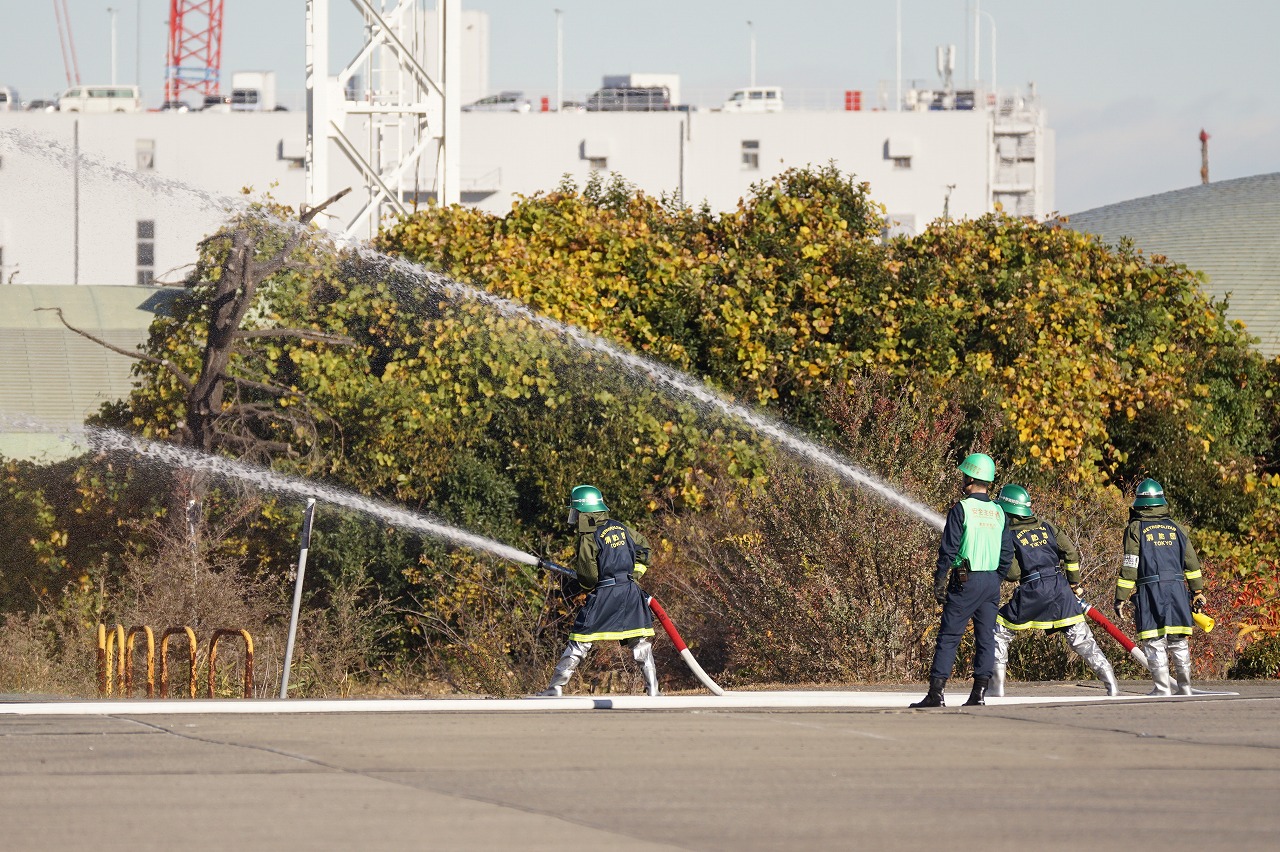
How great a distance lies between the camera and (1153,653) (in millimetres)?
13234

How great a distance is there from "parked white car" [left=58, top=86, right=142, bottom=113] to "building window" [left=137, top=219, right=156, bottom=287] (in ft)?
15.7

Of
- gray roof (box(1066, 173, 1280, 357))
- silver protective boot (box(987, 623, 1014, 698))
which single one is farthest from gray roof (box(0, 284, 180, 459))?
gray roof (box(1066, 173, 1280, 357))

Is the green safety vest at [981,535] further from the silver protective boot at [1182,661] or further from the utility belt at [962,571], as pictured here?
the silver protective boot at [1182,661]

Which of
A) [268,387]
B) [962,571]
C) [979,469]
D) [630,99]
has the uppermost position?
[630,99]

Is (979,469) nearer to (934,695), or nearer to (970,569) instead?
(970,569)

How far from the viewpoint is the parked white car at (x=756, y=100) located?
8050 cm

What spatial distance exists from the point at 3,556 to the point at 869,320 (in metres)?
12.2

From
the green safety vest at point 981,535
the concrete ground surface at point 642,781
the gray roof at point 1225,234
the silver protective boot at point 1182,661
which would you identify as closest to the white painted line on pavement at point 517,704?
the silver protective boot at point 1182,661

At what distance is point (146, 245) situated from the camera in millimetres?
75375

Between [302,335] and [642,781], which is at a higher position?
[302,335]

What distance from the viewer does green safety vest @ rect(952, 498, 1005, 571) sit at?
11656 mm

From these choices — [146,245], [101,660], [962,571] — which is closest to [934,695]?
[962,571]

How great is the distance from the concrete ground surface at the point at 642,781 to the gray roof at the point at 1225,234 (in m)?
29.7

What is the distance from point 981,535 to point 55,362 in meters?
28.4
